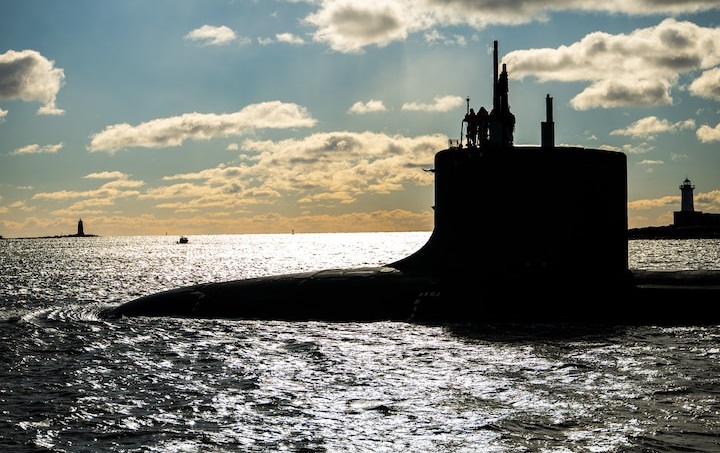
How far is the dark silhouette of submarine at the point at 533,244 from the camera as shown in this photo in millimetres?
19688

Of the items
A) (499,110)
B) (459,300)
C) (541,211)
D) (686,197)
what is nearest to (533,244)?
(541,211)

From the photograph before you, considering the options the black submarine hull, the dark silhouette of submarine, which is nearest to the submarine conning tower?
the dark silhouette of submarine

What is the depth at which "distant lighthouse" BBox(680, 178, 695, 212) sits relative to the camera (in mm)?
150750

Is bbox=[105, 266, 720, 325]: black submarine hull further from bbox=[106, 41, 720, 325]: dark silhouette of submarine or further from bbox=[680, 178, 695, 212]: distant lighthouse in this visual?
bbox=[680, 178, 695, 212]: distant lighthouse

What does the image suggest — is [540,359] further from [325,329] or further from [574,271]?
[325,329]

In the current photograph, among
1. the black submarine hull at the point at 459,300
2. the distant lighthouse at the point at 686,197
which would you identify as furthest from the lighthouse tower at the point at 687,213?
the black submarine hull at the point at 459,300

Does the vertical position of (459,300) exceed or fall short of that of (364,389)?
it exceeds it

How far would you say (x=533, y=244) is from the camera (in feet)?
65.6

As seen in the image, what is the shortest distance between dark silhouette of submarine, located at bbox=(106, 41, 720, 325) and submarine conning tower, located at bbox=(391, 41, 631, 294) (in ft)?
0.08

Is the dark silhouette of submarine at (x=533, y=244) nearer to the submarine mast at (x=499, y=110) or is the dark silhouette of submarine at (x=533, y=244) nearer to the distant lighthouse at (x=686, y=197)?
the submarine mast at (x=499, y=110)

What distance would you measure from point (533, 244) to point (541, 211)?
86cm

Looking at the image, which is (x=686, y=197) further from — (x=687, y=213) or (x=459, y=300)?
(x=459, y=300)

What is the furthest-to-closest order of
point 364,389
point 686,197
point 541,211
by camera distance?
point 686,197 < point 541,211 < point 364,389

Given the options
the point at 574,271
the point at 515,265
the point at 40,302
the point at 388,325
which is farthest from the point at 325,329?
the point at 40,302
